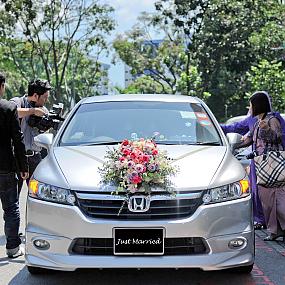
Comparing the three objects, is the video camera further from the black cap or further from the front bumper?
the front bumper

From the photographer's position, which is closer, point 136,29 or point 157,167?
point 157,167

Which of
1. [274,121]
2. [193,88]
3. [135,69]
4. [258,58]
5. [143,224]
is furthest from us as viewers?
[135,69]

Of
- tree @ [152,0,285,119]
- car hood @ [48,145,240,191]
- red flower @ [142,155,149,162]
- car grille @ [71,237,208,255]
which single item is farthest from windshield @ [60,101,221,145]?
tree @ [152,0,285,119]

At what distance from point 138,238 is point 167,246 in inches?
8.7

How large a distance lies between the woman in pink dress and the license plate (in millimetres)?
2679

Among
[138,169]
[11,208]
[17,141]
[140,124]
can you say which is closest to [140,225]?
[138,169]

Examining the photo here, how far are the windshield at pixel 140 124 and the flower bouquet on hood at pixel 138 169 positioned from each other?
68 centimetres

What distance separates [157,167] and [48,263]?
3.56ft

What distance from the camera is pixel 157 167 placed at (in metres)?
4.30

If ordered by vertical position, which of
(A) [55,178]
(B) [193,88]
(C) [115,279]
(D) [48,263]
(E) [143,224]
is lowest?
(B) [193,88]

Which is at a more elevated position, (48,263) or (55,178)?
(55,178)

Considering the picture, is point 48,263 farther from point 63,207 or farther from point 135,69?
point 135,69

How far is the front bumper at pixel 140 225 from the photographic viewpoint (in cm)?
408

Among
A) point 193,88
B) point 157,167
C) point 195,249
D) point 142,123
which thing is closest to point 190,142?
point 142,123
